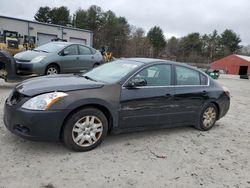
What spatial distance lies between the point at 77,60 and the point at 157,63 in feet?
18.0

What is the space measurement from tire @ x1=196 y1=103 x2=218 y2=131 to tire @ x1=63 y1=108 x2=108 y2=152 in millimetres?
2323

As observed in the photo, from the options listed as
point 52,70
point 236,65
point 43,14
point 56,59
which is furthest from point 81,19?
point 52,70

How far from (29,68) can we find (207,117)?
5779 mm

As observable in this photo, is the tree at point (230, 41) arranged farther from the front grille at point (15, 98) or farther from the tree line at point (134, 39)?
the front grille at point (15, 98)

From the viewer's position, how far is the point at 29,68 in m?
8.71

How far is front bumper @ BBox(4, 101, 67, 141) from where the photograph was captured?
3.68m

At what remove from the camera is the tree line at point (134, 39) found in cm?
5850

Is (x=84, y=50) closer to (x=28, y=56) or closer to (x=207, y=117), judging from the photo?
(x=28, y=56)

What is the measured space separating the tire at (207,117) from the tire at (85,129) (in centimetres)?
232

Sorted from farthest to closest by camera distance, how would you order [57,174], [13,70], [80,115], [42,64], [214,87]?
[42,64], [13,70], [214,87], [80,115], [57,174]

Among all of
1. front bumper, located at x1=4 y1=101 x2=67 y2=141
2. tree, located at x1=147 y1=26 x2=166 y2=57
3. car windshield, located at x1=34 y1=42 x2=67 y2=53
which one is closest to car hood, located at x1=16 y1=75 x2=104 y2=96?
front bumper, located at x1=4 y1=101 x2=67 y2=141

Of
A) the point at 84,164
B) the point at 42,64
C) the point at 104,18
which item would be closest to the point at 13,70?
the point at 42,64

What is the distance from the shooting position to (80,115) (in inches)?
156

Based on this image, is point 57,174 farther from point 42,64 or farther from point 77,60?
point 77,60
